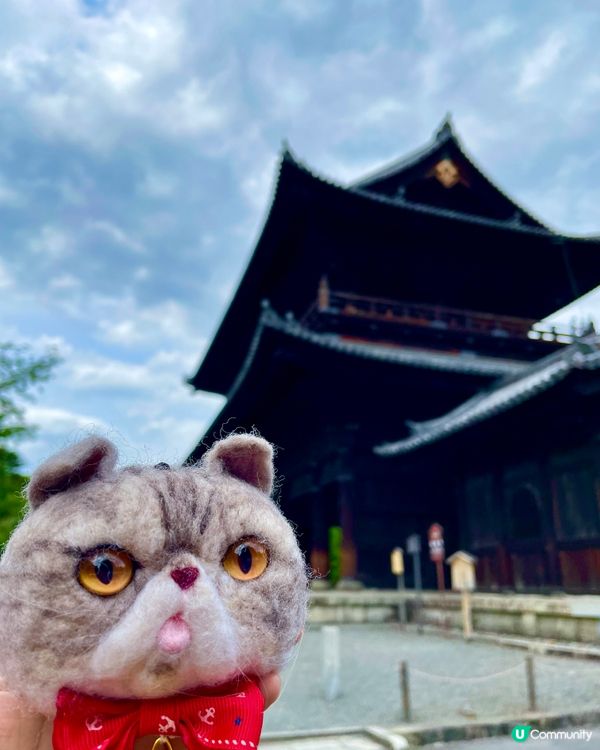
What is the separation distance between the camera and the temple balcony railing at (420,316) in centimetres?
1266

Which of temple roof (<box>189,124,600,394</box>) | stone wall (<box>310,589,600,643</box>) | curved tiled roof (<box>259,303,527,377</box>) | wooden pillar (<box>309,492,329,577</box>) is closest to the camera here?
stone wall (<box>310,589,600,643</box>)

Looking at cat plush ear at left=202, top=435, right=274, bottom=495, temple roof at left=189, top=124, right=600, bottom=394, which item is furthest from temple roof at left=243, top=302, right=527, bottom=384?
cat plush ear at left=202, top=435, right=274, bottom=495

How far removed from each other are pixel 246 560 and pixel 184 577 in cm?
16

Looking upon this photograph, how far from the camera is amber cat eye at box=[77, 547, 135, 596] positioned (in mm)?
1118

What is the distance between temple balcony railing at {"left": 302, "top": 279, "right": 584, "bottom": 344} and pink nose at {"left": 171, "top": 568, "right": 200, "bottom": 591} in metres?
11.3

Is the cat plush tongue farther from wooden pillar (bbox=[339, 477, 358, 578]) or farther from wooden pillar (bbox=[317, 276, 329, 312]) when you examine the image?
wooden pillar (bbox=[317, 276, 329, 312])

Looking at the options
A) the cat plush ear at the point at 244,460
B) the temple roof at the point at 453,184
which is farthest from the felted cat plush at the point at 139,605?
the temple roof at the point at 453,184

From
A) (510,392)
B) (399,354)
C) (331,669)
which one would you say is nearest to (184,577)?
(331,669)

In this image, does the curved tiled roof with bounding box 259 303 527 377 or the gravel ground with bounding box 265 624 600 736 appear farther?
the curved tiled roof with bounding box 259 303 527 377

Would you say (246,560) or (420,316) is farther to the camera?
(420,316)

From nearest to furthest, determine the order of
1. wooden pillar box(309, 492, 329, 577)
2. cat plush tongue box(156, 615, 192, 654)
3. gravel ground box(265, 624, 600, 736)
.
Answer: cat plush tongue box(156, 615, 192, 654)
gravel ground box(265, 624, 600, 736)
wooden pillar box(309, 492, 329, 577)

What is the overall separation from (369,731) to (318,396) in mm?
8140

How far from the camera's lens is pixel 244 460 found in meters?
1.42

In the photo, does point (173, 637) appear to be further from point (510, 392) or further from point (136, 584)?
point (510, 392)
